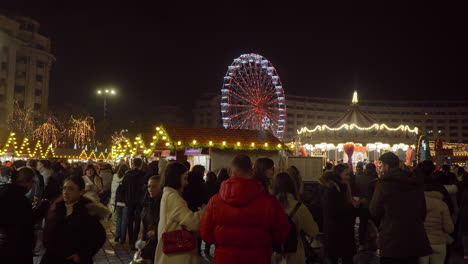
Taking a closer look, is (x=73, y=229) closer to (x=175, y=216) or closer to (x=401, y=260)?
(x=175, y=216)

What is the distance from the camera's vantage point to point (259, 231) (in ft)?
12.4

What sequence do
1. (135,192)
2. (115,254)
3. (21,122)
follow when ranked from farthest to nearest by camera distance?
1. (21,122)
2. (135,192)
3. (115,254)

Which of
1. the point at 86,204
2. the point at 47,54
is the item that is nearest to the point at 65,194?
the point at 86,204

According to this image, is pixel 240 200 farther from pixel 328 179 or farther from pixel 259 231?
pixel 328 179

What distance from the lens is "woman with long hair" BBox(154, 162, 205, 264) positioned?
4.29m

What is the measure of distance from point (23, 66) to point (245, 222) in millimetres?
76178

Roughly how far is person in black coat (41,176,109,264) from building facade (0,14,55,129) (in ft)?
212

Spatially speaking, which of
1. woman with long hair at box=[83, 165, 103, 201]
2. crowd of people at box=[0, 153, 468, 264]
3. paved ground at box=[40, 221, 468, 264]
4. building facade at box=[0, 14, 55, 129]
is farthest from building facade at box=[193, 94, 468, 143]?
crowd of people at box=[0, 153, 468, 264]

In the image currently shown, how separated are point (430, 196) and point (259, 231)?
2616 mm

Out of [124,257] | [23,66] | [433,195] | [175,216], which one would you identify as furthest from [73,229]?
[23,66]

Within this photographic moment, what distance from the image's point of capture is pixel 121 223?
413 inches

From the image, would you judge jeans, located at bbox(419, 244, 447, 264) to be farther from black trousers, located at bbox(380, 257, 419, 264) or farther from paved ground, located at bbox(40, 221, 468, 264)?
paved ground, located at bbox(40, 221, 468, 264)

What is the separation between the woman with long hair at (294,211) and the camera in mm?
4786

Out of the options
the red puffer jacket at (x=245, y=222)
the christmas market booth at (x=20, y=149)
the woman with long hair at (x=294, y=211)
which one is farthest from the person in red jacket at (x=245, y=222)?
the christmas market booth at (x=20, y=149)
